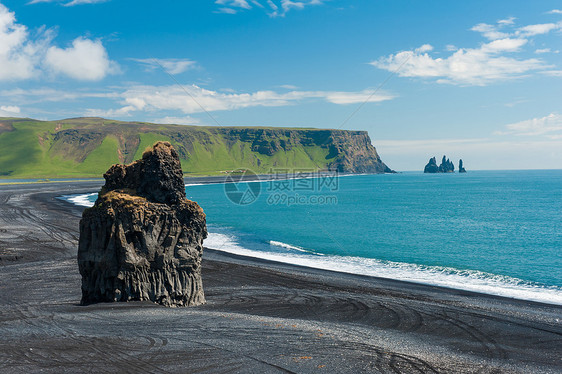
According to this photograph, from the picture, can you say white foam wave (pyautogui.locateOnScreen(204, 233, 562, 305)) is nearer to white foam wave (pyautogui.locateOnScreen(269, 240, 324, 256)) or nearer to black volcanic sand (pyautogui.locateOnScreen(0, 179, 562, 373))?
white foam wave (pyautogui.locateOnScreen(269, 240, 324, 256))

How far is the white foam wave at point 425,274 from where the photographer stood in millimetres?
28778

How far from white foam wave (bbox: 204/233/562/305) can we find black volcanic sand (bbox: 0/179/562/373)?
9.61ft

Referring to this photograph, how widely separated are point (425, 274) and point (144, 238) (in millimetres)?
25120

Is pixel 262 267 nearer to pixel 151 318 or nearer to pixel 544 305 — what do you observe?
pixel 151 318

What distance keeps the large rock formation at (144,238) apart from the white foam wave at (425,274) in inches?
715

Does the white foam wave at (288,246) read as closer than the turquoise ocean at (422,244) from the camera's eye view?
No

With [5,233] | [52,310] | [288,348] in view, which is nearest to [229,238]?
[5,233]

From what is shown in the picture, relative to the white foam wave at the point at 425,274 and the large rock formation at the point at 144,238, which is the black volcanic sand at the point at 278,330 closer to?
the large rock formation at the point at 144,238

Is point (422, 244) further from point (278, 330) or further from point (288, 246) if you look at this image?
point (278, 330)

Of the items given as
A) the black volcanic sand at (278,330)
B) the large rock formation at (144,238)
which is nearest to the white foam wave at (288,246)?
the black volcanic sand at (278,330)

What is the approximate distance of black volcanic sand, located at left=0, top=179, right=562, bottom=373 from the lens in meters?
13.6

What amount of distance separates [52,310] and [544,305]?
93.6 ft

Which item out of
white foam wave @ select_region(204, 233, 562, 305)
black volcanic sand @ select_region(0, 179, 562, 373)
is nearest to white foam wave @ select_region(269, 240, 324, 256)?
white foam wave @ select_region(204, 233, 562, 305)

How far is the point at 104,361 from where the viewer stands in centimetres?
1331
